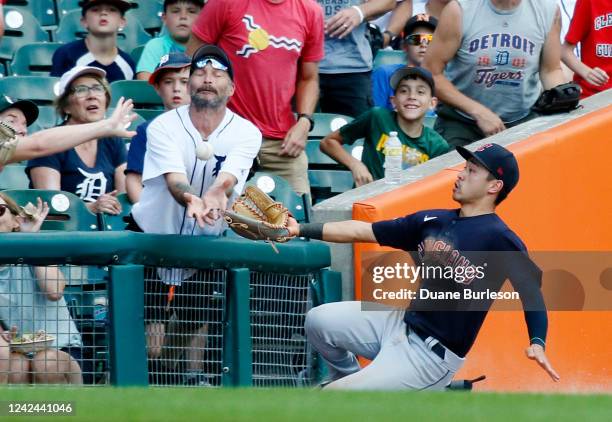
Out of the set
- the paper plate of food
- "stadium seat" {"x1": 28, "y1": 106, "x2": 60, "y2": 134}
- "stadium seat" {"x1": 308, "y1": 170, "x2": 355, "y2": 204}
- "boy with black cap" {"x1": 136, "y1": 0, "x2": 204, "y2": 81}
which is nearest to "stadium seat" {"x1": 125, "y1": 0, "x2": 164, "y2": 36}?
"boy with black cap" {"x1": 136, "y1": 0, "x2": 204, "y2": 81}

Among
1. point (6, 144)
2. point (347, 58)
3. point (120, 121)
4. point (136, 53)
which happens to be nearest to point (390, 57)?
point (347, 58)

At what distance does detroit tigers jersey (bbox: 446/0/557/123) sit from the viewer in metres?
9.18

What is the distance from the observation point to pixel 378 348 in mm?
7039

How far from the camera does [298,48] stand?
923 cm

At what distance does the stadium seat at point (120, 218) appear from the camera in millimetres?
7716

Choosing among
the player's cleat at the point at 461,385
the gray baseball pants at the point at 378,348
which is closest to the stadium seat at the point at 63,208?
the gray baseball pants at the point at 378,348

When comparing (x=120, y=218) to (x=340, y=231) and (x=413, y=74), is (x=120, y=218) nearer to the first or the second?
(x=340, y=231)

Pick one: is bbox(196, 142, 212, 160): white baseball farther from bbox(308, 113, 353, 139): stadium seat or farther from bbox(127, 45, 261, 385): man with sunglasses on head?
bbox(308, 113, 353, 139): stadium seat

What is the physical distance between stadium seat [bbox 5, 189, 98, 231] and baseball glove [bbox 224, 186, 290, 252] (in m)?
1.13

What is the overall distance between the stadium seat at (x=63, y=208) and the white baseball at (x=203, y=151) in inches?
34.3

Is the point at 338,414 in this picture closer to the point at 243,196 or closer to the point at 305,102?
the point at 243,196

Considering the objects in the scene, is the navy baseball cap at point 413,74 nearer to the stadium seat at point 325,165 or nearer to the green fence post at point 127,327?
the stadium seat at point 325,165

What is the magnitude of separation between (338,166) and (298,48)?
1.12m

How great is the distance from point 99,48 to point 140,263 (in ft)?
12.6
